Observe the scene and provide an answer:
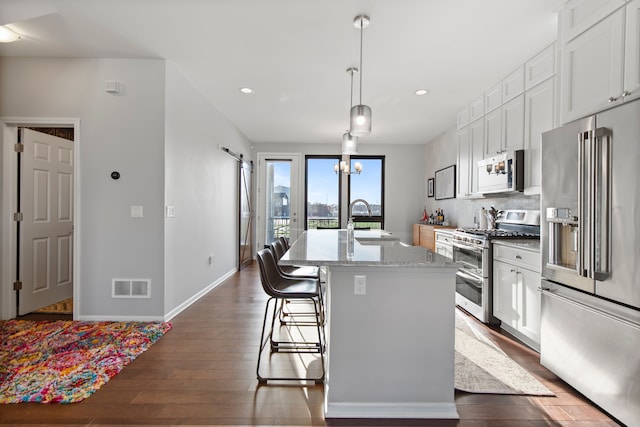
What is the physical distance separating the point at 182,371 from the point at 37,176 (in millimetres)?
2825

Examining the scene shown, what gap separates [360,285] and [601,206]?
4.69ft

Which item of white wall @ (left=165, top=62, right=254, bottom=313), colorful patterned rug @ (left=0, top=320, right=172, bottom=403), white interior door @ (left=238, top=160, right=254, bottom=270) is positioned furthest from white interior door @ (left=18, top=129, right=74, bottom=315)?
white interior door @ (left=238, top=160, right=254, bottom=270)

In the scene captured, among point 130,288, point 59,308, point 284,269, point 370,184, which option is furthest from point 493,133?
point 59,308

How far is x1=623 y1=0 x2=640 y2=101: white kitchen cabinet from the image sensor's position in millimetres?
1597

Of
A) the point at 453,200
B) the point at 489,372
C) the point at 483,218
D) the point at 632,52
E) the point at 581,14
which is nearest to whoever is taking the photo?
the point at 632,52

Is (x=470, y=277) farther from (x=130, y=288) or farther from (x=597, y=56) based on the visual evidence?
(x=130, y=288)

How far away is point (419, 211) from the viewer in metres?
6.84

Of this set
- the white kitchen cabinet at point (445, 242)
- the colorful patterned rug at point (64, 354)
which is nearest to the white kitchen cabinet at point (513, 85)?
the white kitchen cabinet at point (445, 242)

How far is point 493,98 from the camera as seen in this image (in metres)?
Result: 3.49

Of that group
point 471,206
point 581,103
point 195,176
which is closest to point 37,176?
point 195,176

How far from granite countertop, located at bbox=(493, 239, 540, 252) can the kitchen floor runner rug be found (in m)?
0.87

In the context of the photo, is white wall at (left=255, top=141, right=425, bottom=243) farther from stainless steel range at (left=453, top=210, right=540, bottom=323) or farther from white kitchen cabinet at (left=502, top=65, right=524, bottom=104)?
white kitchen cabinet at (left=502, top=65, right=524, bottom=104)

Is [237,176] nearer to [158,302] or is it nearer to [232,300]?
[232,300]

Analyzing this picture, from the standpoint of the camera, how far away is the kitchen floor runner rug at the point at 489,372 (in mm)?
1956
